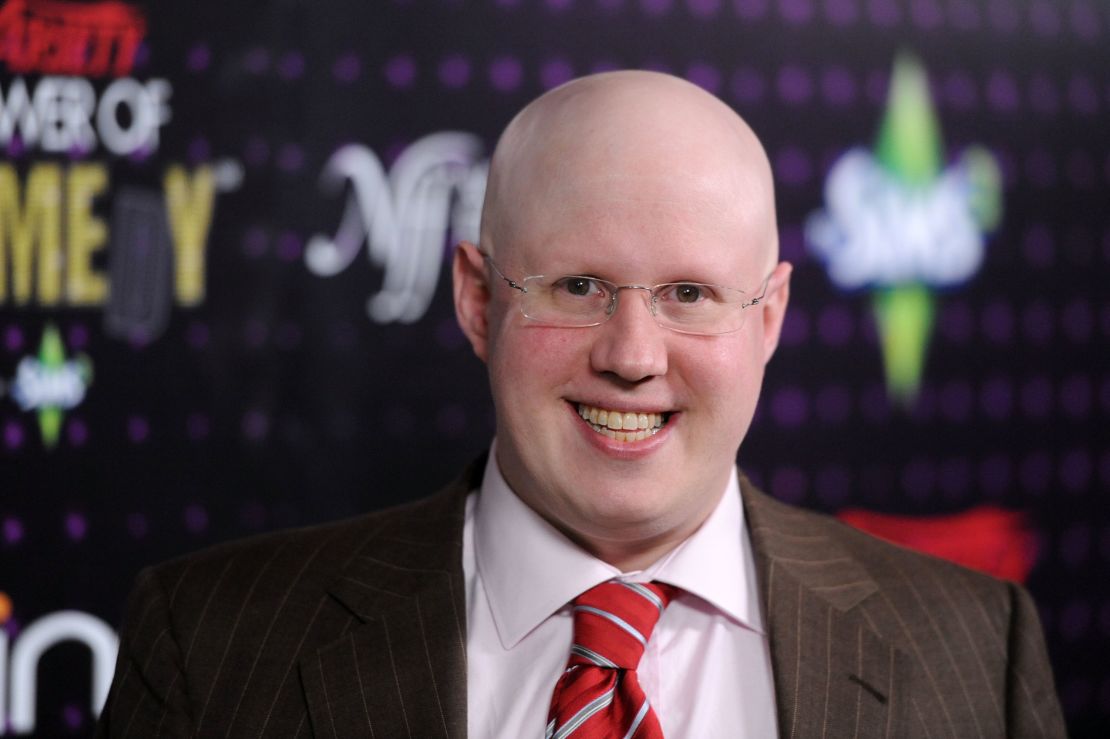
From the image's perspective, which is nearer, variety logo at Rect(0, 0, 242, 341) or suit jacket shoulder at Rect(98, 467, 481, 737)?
suit jacket shoulder at Rect(98, 467, 481, 737)

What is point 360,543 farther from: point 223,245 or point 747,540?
point 223,245

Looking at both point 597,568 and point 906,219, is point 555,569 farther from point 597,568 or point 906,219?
point 906,219

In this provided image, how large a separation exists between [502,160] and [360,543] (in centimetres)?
57

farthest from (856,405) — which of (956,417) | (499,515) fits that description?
(499,515)

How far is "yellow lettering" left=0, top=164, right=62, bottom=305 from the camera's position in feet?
8.50

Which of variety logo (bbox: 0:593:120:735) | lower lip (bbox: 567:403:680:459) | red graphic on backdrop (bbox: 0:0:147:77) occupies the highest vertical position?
red graphic on backdrop (bbox: 0:0:147:77)

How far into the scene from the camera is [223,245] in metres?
2.68

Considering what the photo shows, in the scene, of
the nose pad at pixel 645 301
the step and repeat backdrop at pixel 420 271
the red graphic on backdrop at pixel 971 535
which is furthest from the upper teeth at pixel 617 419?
the red graphic on backdrop at pixel 971 535

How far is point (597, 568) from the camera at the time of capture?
6.04 feet

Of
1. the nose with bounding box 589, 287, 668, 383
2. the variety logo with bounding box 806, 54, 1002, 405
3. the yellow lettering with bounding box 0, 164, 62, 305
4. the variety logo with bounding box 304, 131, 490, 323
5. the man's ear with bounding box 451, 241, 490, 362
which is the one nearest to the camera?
the nose with bounding box 589, 287, 668, 383

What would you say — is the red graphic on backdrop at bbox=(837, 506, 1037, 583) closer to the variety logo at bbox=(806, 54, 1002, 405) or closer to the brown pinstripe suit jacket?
the variety logo at bbox=(806, 54, 1002, 405)

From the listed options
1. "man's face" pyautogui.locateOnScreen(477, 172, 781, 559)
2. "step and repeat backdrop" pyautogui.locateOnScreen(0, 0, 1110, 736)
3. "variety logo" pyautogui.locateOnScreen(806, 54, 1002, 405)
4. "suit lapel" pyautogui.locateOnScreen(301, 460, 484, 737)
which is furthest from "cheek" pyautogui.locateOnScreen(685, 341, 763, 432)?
"variety logo" pyautogui.locateOnScreen(806, 54, 1002, 405)

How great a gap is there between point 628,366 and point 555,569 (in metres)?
0.31

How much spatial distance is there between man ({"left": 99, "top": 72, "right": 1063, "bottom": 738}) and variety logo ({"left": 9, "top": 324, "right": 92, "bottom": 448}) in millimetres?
808
